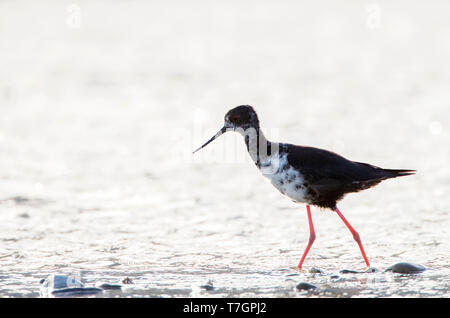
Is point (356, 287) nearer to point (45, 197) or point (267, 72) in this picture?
point (45, 197)

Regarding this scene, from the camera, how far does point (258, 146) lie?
7.84 metres

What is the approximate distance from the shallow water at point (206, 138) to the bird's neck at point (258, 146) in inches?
33.1

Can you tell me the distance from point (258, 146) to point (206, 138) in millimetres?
4764

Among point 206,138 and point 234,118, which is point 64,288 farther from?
point 206,138

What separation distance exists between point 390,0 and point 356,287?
66.7ft

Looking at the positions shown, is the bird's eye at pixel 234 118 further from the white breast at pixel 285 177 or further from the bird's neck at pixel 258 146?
the white breast at pixel 285 177

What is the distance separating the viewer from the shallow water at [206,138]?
24.2 feet

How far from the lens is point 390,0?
25641 mm

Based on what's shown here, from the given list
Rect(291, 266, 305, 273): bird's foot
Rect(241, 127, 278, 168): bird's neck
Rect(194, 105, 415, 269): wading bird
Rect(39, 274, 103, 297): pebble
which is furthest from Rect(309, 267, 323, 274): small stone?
Rect(39, 274, 103, 297): pebble

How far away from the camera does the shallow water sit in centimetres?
737

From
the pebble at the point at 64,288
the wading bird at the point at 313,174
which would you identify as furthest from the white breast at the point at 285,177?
Result: the pebble at the point at 64,288

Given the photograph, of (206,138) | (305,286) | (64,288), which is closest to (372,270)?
(305,286)

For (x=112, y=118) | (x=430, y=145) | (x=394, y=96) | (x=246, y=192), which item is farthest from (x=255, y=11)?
(x=246, y=192)

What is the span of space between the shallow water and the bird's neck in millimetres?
841
